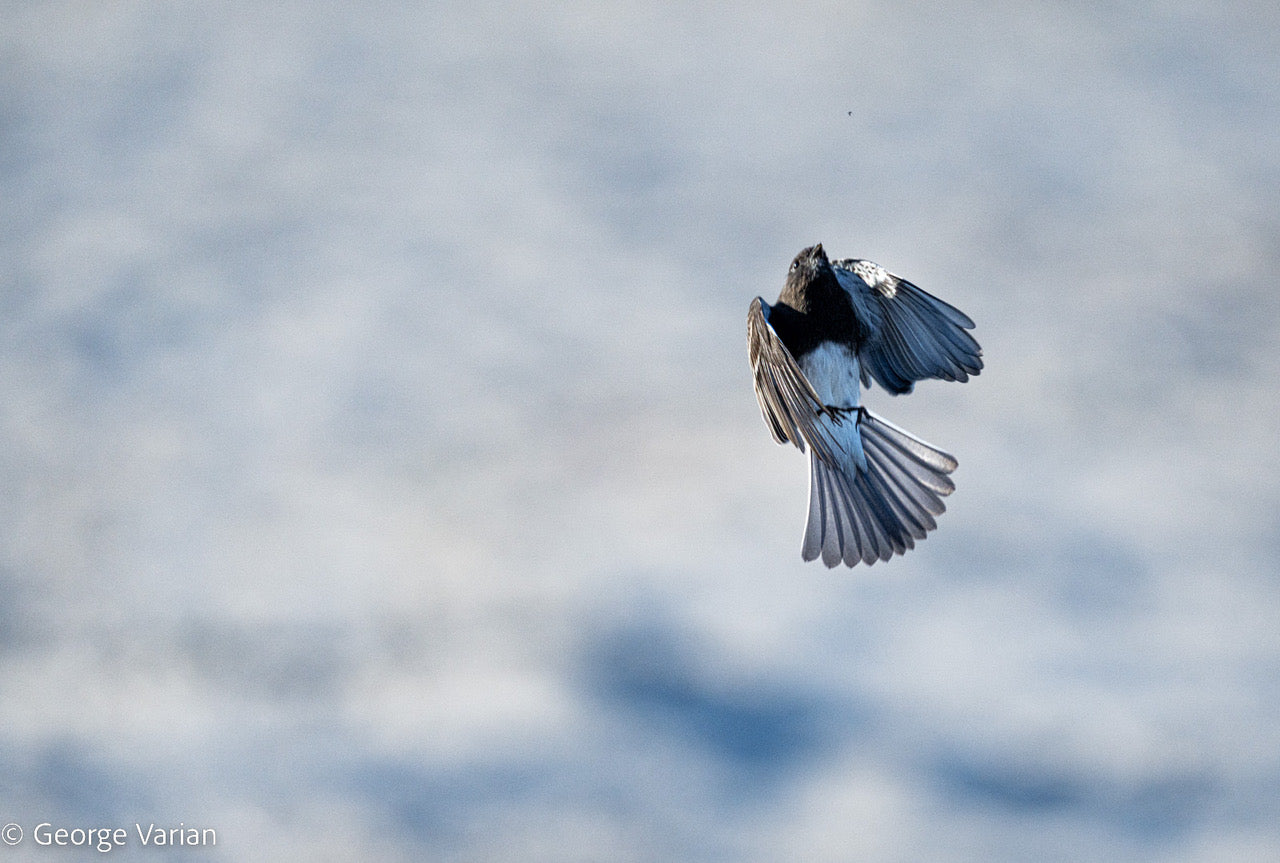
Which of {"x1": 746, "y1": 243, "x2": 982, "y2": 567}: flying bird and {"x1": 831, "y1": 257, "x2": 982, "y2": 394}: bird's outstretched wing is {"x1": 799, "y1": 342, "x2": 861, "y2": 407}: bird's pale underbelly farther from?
{"x1": 831, "y1": 257, "x2": 982, "y2": 394}: bird's outstretched wing

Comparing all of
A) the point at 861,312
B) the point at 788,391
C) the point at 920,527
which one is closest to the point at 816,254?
the point at 861,312

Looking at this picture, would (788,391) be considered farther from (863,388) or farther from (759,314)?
(863,388)

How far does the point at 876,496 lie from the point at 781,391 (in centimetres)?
100

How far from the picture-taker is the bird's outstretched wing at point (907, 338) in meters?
6.29

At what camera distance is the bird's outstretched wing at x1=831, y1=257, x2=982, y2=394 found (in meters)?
6.29

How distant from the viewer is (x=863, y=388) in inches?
249

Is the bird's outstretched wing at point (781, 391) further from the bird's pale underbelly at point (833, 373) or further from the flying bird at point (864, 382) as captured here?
the bird's pale underbelly at point (833, 373)

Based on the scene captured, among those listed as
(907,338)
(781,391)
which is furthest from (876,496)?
(781,391)

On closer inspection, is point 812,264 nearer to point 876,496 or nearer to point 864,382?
point 864,382

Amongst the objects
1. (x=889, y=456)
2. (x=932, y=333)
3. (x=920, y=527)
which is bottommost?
(x=920, y=527)

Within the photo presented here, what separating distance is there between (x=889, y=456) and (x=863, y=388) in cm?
35

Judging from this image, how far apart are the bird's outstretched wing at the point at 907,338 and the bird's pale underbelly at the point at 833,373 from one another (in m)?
0.16

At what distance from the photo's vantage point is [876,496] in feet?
20.2

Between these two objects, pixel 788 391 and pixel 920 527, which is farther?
pixel 920 527
